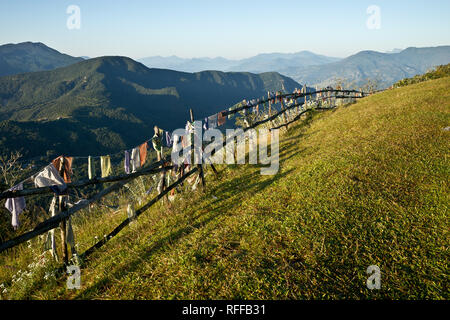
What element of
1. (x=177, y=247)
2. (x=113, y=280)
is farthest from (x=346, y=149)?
(x=113, y=280)

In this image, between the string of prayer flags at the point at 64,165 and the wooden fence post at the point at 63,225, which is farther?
the string of prayer flags at the point at 64,165

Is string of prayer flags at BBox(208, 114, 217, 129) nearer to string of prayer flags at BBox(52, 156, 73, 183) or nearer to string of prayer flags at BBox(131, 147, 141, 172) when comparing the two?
string of prayer flags at BBox(131, 147, 141, 172)

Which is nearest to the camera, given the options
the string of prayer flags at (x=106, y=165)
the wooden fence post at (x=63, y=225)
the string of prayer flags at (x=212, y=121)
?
the wooden fence post at (x=63, y=225)

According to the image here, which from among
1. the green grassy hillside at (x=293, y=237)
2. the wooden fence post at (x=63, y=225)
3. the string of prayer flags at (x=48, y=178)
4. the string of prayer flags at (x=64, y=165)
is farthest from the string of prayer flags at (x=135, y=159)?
the string of prayer flags at (x=48, y=178)

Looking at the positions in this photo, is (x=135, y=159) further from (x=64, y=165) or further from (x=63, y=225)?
(x=63, y=225)

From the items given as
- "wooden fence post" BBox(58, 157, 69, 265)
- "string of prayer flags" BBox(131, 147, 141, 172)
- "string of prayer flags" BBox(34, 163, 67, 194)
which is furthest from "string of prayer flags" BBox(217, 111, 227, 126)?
"string of prayer flags" BBox(34, 163, 67, 194)

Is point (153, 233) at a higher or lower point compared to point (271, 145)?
lower

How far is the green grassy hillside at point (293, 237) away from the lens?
10.9ft

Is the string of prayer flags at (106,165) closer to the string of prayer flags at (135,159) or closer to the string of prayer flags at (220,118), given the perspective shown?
the string of prayer flags at (135,159)

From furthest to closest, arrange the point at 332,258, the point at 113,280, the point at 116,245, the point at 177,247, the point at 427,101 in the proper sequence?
the point at 427,101 < the point at 116,245 < the point at 177,247 < the point at 113,280 < the point at 332,258

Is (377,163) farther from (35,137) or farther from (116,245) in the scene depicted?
(35,137)

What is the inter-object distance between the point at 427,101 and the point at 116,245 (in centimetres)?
1406
